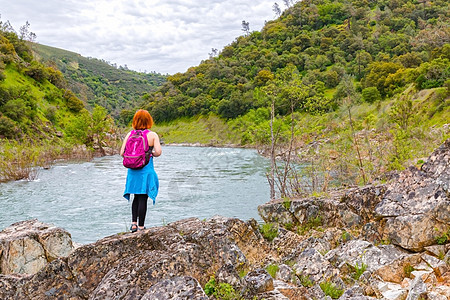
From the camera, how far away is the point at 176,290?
3949 millimetres

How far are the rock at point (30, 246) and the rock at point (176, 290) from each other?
4132 millimetres

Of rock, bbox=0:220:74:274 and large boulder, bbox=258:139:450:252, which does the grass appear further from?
rock, bbox=0:220:74:274

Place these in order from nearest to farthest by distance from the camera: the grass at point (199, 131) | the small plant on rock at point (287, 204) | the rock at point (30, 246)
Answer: the rock at point (30, 246), the small plant on rock at point (287, 204), the grass at point (199, 131)

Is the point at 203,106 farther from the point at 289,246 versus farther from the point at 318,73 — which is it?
the point at 289,246

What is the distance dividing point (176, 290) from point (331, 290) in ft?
7.96

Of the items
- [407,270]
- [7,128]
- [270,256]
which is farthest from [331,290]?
[7,128]

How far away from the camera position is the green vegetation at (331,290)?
4.92 metres

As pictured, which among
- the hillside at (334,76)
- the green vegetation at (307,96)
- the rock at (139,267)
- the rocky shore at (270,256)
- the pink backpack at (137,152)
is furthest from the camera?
the hillside at (334,76)

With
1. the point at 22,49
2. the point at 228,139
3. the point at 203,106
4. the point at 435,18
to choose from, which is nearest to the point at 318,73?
the point at 228,139

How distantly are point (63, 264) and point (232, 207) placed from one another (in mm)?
12949

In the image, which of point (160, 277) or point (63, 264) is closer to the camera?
point (160, 277)

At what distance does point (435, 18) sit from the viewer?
3723 inches

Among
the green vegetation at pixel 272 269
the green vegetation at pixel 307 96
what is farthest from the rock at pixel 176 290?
the green vegetation at pixel 307 96

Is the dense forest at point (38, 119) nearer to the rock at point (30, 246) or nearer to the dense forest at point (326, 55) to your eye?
the rock at point (30, 246)
